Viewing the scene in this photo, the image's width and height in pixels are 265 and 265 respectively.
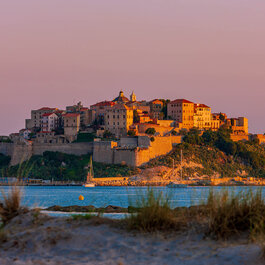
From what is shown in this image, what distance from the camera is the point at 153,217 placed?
25.8ft

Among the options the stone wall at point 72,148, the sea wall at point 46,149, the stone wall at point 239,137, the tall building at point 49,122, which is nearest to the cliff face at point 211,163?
the stone wall at point 239,137

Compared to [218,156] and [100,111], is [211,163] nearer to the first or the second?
[218,156]

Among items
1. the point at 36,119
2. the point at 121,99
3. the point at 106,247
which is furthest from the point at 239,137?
the point at 106,247

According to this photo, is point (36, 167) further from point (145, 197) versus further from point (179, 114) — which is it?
point (145, 197)

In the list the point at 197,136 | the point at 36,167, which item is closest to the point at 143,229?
the point at 36,167

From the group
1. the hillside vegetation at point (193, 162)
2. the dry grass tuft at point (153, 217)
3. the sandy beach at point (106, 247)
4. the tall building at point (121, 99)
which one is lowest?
the sandy beach at point (106, 247)

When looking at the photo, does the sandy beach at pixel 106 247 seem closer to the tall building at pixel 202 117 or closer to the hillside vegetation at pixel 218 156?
the hillside vegetation at pixel 218 156

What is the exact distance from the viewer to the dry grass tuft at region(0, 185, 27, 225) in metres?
8.39

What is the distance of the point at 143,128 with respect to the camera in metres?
75.9

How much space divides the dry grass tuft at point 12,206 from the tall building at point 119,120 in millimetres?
66441

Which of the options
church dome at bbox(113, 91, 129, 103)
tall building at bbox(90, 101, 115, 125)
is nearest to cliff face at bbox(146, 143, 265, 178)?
tall building at bbox(90, 101, 115, 125)

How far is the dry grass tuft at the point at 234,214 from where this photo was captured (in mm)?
7465

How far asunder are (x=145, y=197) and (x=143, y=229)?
3.05ft

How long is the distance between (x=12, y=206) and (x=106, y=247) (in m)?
1.95
